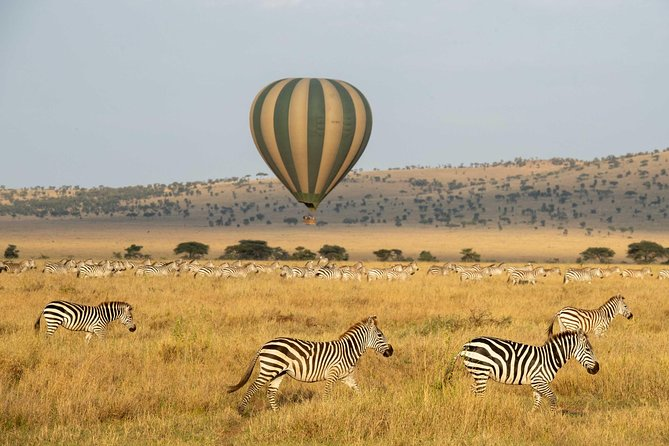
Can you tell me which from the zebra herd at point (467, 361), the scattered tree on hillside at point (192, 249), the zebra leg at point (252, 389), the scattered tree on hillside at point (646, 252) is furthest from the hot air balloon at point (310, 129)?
the scattered tree on hillside at point (646, 252)

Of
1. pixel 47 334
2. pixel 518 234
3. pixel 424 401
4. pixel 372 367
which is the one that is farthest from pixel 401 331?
pixel 518 234

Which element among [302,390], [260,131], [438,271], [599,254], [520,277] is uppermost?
[260,131]

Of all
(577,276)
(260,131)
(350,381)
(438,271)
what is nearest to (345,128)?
(260,131)

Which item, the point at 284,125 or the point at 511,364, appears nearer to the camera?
the point at 511,364

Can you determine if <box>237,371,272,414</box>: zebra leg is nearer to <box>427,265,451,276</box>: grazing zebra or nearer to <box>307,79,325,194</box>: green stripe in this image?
<box>307,79,325,194</box>: green stripe

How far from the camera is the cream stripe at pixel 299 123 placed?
95.7 feet

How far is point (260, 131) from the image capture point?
30094 millimetres

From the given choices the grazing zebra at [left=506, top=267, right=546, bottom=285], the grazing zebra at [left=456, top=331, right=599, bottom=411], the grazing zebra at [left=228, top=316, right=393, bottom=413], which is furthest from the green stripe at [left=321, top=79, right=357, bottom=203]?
the grazing zebra at [left=456, top=331, right=599, bottom=411]

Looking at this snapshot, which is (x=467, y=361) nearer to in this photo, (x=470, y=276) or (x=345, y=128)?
(x=345, y=128)

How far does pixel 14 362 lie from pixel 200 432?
436 centimetres

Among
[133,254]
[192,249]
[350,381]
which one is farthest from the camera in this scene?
[133,254]

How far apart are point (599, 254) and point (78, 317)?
5724 cm

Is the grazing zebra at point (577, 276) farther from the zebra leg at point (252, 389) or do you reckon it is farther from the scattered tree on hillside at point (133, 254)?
the scattered tree on hillside at point (133, 254)

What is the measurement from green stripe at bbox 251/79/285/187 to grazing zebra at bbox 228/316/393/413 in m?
18.9
